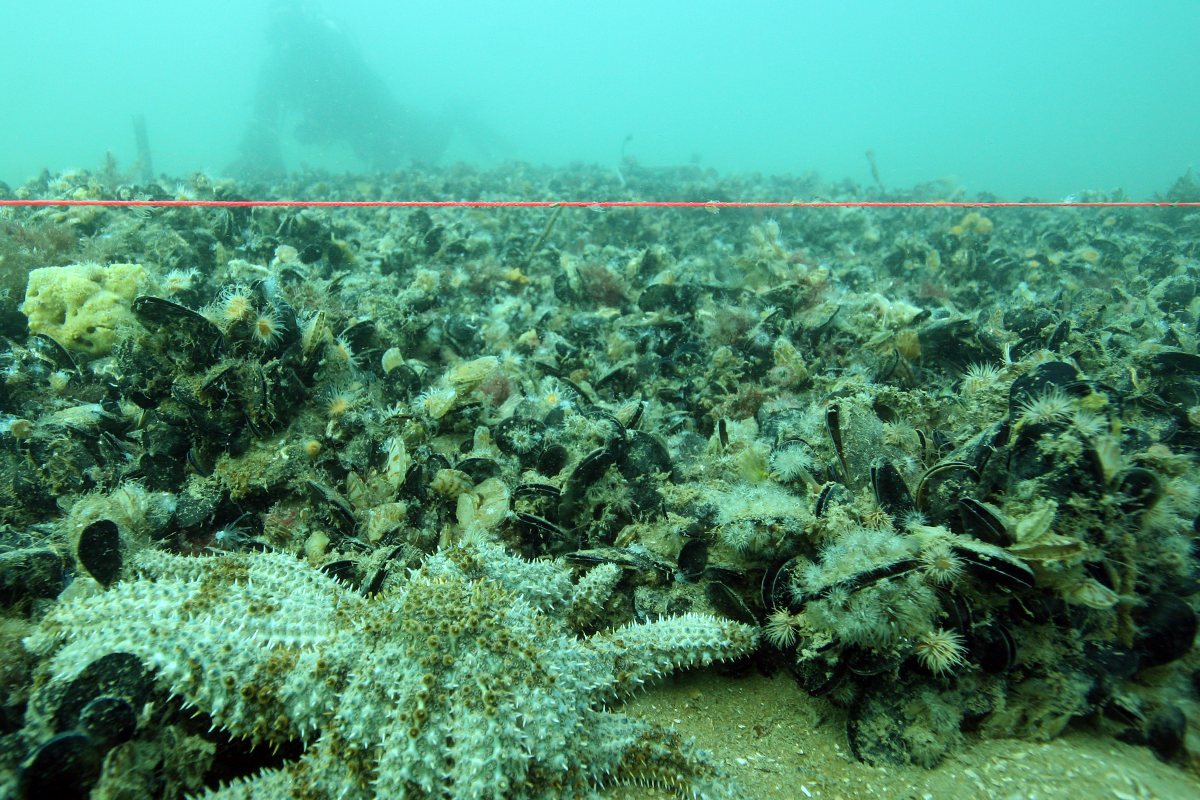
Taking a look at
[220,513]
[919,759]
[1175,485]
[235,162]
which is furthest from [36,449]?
[235,162]

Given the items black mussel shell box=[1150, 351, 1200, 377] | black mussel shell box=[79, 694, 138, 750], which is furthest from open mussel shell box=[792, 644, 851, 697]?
black mussel shell box=[1150, 351, 1200, 377]

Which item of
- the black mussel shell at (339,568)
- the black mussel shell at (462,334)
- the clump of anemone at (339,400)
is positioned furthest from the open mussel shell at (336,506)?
the black mussel shell at (462,334)

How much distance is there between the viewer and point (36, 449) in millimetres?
2844

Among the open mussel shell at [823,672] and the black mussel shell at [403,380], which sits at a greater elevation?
the black mussel shell at [403,380]

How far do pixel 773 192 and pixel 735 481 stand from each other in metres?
13.8

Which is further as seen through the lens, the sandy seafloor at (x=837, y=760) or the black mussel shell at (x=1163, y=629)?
the black mussel shell at (x=1163, y=629)

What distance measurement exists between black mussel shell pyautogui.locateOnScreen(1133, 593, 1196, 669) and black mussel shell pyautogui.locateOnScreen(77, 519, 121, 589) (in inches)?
159

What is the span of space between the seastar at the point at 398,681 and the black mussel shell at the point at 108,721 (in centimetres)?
10

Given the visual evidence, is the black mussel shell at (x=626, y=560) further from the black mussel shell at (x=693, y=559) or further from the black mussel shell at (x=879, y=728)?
the black mussel shell at (x=879, y=728)

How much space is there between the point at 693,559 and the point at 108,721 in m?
2.02

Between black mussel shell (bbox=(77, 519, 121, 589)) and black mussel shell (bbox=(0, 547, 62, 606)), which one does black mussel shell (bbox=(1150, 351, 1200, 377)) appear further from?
black mussel shell (bbox=(0, 547, 62, 606))

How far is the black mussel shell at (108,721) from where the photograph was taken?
137 cm

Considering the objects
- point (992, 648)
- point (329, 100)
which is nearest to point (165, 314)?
point (992, 648)

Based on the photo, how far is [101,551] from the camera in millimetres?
2125
